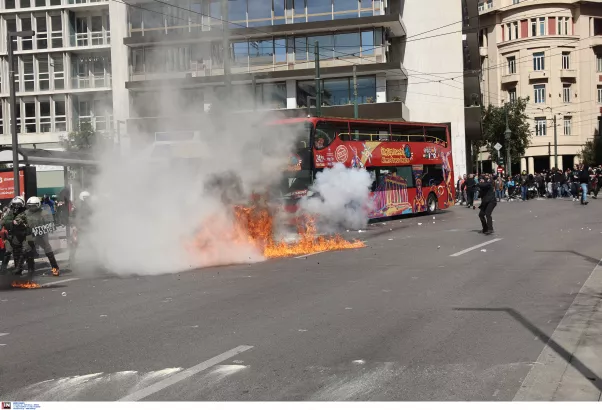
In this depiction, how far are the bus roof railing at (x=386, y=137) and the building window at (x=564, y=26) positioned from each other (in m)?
44.1

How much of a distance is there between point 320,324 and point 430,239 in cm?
1055

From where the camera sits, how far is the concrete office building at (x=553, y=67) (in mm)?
66812

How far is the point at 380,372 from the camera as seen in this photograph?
5555mm

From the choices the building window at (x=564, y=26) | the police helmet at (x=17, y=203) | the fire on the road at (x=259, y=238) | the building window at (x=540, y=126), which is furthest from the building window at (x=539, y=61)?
the police helmet at (x=17, y=203)

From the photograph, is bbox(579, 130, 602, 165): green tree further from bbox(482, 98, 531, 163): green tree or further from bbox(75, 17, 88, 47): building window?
bbox(75, 17, 88, 47): building window

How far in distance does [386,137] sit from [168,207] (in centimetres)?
1352

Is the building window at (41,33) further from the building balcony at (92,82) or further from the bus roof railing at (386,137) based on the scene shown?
the bus roof railing at (386,137)

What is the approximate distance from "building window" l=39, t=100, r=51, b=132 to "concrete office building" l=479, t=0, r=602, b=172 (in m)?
45.3

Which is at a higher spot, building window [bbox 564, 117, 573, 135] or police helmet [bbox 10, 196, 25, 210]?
building window [bbox 564, 117, 573, 135]

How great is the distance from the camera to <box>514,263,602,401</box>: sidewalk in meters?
4.88

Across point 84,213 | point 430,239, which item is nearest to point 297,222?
point 430,239

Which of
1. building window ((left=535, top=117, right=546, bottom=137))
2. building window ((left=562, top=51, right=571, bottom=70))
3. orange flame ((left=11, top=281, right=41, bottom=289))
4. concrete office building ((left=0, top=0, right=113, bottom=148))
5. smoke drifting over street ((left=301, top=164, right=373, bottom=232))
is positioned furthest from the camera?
building window ((left=535, top=117, right=546, bottom=137))

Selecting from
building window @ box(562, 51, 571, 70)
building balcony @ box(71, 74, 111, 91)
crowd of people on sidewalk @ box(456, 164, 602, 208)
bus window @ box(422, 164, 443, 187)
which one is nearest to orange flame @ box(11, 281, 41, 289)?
building balcony @ box(71, 74, 111, 91)

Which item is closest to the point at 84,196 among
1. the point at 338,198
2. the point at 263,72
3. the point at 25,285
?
the point at 25,285
